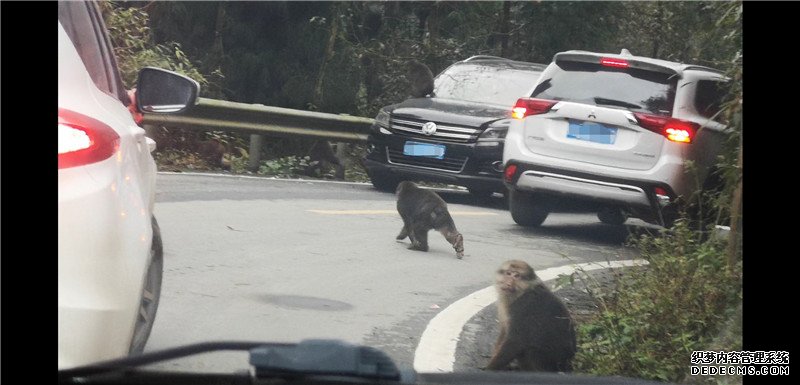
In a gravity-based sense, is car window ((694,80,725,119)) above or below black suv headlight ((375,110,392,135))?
above

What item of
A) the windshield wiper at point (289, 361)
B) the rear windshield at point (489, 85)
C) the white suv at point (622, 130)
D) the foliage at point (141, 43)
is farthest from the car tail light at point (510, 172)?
the foliage at point (141, 43)

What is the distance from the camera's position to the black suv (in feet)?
8.23

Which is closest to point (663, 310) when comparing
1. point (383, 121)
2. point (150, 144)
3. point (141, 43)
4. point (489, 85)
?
point (489, 85)

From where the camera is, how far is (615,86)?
2.48 metres

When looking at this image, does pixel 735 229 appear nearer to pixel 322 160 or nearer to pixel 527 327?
pixel 527 327

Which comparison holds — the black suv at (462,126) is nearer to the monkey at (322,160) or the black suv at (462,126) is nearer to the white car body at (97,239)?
the monkey at (322,160)

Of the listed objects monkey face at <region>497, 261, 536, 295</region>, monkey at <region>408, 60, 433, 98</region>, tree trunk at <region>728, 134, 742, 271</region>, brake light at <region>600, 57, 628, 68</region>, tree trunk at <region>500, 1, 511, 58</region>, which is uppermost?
tree trunk at <region>500, 1, 511, 58</region>

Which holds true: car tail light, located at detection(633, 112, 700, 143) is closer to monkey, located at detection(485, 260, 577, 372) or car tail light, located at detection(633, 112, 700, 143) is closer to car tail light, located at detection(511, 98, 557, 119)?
car tail light, located at detection(511, 98, 557, 119)

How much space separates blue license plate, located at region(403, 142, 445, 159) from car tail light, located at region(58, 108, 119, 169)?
59cm

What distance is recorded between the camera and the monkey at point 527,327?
2.42m

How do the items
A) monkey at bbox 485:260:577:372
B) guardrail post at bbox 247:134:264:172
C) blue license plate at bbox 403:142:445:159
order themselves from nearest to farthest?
1. monkey at bbox 485:260:577:372
2. blue license plate at bbox 403:142:445:159
3. guardrail post at bbox 247:134:264:172

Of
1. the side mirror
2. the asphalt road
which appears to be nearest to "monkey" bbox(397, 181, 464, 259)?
the asphalt road

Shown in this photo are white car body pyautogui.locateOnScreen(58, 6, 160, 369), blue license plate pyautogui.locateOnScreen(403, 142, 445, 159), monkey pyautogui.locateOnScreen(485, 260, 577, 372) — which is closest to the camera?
white car body pyautogui.locateOnScreen(58, 6, 160, 369)
